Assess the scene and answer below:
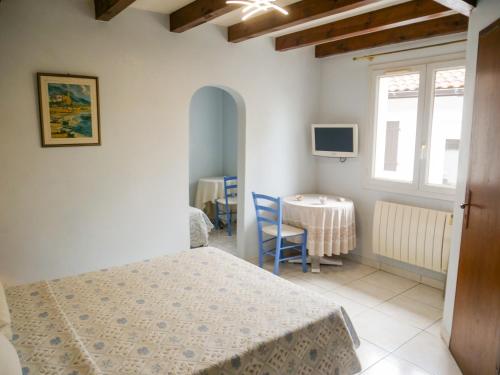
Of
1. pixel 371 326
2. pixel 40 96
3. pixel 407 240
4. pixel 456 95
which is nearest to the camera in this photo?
pixel 40 96

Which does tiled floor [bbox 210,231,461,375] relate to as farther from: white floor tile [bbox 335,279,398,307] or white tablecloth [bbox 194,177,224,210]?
white tablecloth [bbox 194,177,224,210]

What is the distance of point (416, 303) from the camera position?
3342 millimetres

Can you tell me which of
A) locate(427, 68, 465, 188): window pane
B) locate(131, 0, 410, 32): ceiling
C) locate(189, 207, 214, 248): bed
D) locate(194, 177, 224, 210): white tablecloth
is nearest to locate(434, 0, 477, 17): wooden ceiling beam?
locate(131, 0, 410, 32): ceiling

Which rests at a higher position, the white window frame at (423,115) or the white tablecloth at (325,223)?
the white window frame at (423,115)

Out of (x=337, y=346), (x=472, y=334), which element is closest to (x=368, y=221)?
(x=472, y=334)

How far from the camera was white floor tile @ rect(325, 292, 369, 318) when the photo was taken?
316 cm

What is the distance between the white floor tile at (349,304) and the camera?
3161 millimetres

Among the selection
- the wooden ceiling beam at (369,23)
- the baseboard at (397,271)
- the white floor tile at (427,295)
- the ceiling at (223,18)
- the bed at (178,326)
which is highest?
the ceiling at (223,18)

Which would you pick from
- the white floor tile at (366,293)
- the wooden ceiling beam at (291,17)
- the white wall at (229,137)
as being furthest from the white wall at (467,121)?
the white wall at (229,137)

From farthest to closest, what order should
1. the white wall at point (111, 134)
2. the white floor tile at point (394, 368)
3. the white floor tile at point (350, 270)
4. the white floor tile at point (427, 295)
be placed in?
the white floor tile at point (350, 270) < the white floor tile at point (427, 295) < the white wall at point (111, 134) < the white floor tile at point (394, 368)

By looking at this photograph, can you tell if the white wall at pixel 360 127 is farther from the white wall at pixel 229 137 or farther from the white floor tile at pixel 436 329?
the white wall at pixel 229 137

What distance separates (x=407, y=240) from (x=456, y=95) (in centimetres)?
142

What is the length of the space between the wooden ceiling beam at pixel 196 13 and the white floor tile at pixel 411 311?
2658 millimetres

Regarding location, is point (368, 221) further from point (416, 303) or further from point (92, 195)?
point (92, 195)
